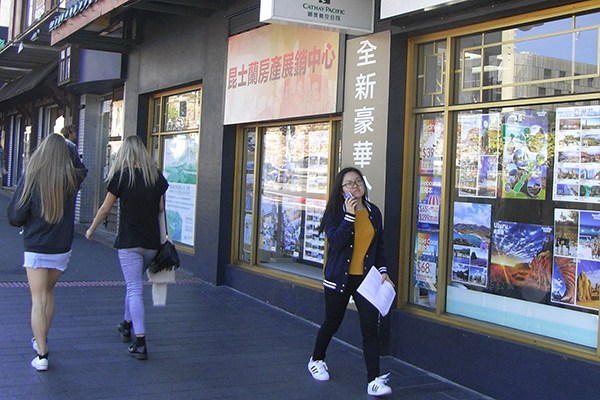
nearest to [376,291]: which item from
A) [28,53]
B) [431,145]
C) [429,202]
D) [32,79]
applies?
[429,202]

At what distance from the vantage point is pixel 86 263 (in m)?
10.4

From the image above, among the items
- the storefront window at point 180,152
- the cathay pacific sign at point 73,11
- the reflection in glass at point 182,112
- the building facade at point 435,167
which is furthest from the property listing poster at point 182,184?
the cathay pacific sign at point 73,11

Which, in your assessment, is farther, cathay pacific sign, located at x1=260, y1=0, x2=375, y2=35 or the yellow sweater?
cathay pacific sign, located at x1=260, y1=0, x2=375, y2=35

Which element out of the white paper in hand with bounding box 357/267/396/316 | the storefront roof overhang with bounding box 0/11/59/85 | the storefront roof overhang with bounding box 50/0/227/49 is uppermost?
the storefront roof overhang with bounding box 0/11/59/85

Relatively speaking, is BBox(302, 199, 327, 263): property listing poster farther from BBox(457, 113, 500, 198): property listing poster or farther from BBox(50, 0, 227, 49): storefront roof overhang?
BBox(50, 0, 227, 49): storefront roof overhang

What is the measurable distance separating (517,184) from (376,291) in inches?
58.1

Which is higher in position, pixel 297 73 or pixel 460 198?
pixel 297 73

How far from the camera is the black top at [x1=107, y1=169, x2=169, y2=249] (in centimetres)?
545

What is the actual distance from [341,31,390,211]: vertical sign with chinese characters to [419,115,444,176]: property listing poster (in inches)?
14.3

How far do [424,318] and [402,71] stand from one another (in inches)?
88.3

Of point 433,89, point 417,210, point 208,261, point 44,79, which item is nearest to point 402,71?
point 433,89

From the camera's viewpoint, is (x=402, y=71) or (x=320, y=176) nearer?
(x=402, y=71)

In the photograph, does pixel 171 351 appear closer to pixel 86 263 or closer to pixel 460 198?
pixel 460 198

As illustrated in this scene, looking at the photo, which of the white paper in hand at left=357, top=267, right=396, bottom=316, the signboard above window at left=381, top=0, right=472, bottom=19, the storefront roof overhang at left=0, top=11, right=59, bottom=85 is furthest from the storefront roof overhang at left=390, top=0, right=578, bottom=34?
the storefront roof overhang at left=0, top=11, right=59, bottom=85
